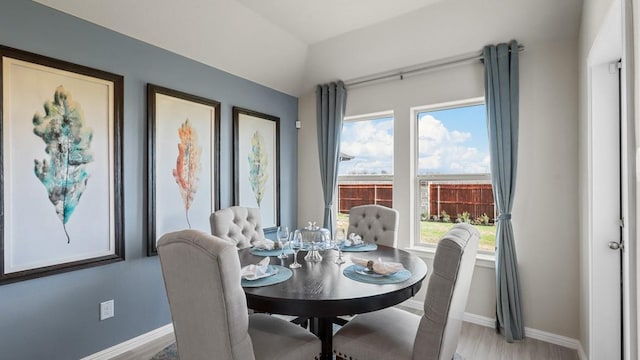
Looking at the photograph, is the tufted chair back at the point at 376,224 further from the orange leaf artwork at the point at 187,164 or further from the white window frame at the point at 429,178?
the orange leaf artwork at the point at 187,164

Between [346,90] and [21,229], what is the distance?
10.1ft

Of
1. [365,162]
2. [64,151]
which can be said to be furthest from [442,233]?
[64,151]

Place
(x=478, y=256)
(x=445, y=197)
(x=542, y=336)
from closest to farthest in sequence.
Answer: (x=542, y=336) → (x=478, y=256) → (x=445, y=197)

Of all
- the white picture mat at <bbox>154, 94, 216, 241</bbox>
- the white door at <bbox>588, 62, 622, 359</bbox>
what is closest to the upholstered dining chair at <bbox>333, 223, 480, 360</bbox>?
the white door at <bbox>588, 62, 622, 359</bbox>

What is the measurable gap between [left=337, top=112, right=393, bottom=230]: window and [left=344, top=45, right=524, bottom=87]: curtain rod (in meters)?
0.39

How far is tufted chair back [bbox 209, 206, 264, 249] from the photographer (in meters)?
2.50

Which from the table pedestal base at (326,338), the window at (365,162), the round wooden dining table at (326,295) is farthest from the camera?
the window at (365,162)

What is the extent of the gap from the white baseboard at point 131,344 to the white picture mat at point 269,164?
4.35 ft

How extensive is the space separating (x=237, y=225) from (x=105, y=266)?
3.21ft

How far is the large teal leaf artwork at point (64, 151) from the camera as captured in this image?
2.03 m

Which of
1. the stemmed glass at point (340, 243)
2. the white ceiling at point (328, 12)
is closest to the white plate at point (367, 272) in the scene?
the stemmed glass at point (340, 243)

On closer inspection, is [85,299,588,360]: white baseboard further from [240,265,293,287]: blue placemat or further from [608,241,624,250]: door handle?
[240,265,293,287]: blue placemat

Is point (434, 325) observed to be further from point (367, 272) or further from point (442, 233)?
point (442, 233)

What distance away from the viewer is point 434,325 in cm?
137
